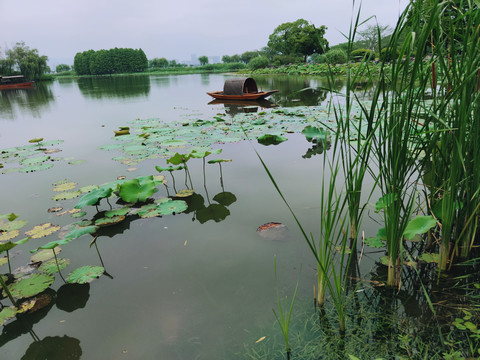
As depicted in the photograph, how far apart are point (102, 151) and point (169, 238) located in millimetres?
3009

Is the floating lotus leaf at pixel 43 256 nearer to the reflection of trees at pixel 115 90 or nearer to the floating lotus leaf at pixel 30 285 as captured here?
the floating lotus leaf at pixel 30 285

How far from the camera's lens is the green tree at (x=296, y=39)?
35.2m

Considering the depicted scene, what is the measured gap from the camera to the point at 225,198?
2773 mm

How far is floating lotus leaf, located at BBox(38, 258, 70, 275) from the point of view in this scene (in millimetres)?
1834

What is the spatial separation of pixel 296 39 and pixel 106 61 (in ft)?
119

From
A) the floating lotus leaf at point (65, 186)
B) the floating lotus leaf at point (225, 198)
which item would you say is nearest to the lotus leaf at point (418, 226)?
the floating lotus leaf at point (225, 198)

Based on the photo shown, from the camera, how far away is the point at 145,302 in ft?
5.19

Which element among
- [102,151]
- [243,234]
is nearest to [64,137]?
[102,151]

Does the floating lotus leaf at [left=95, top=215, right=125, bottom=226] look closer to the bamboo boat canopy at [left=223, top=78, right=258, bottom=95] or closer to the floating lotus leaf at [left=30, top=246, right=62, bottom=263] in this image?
the floating lotus leaf at [left=30, top=246, right=62, bottom=263]

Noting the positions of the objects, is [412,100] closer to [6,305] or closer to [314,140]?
[6,305]

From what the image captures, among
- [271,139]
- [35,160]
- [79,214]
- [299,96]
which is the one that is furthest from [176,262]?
[299,96]

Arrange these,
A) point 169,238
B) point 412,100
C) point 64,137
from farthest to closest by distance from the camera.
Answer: point 64,137, point 169,238, point 412,100

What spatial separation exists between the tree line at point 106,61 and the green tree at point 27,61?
20.8 meters

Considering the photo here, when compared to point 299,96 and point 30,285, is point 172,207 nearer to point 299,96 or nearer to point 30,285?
point 30,285
